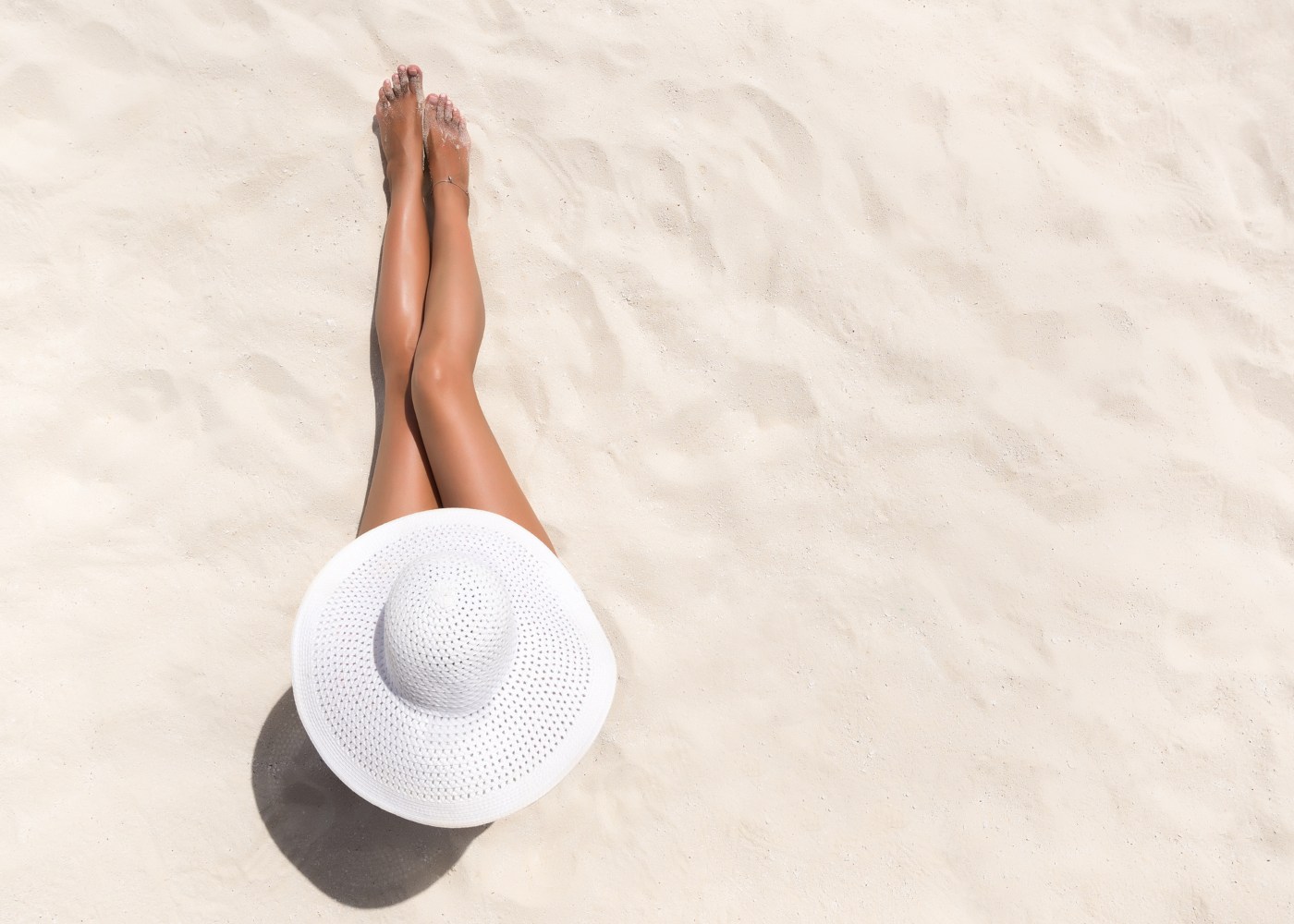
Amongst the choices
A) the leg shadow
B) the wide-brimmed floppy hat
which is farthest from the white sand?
the wide-brimmed floppy hat

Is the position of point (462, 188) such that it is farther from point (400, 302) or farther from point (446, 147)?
point (400, 302)

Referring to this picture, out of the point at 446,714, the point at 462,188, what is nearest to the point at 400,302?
the point at 462,188

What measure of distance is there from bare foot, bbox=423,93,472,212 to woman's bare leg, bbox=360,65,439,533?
0.13 ft

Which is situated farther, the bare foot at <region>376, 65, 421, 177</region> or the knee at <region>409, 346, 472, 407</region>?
the bare foot at <region>376, 65, 421, 177</region>

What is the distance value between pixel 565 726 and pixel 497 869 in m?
0.81

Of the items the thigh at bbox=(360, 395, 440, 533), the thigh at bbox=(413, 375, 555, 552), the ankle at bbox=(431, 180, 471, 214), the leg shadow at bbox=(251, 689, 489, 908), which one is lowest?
the leg shadow at bbox=(251, 689, 489, 908)

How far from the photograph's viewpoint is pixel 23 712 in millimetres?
2336

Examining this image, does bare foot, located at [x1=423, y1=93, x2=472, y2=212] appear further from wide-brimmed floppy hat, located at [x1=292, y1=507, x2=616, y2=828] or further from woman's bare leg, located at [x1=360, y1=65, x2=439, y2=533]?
wide-brimmed floppy hat, located at [x1=292, y1=507, x2=616, y2=828]

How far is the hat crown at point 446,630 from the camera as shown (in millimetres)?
1493

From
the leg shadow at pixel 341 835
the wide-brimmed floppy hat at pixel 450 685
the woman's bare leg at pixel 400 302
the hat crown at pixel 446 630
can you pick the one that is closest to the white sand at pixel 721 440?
the leg shadow at pixel 341 835

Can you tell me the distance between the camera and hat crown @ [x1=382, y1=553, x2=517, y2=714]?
1.49 m

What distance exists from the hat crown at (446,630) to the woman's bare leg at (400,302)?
69 centimetres

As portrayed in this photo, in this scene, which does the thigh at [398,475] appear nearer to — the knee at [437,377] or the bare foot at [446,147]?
the knee at [437,377]

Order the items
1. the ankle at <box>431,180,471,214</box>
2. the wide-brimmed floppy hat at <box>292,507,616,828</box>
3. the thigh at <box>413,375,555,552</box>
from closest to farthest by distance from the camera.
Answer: the wide-brimmed floppy hat at <box>292,507,616,828</box>
the thigh at <box>413,375,555,552</box>
the ankle at <box>431,180,471,214</box>
